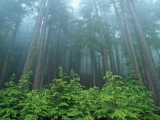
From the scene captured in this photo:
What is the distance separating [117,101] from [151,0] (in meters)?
23.6

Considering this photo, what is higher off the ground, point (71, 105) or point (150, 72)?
point (150, 72)

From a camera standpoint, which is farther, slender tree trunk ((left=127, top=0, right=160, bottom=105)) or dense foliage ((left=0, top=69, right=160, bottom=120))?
slender tree trunk ((left=127, top=0, right=160, bottom=105))

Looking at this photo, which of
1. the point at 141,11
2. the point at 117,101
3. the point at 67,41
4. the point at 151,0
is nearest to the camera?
the point at 117,101

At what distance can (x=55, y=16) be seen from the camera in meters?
19.0

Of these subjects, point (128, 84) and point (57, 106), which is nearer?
point (57, 106)

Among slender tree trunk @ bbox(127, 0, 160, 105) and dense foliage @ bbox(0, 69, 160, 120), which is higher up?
slender tree trunk @ bbox(127, 0, 160, 105)

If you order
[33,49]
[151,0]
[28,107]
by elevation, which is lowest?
[28,107]

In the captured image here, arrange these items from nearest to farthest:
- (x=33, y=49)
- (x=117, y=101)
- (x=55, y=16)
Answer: (x=117, y=101), (x=33, y=49), (x=55, y=16)

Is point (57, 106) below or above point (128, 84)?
below

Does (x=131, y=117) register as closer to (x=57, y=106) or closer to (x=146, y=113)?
(x=146, y=113)

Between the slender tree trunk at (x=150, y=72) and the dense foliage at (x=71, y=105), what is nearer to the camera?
the dense foliage at (x=71, y=105)

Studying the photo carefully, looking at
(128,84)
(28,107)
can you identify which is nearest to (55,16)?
(128,84)

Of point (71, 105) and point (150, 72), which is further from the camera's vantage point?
point (150, 72)

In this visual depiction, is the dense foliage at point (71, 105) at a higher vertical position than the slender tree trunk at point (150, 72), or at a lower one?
lower
